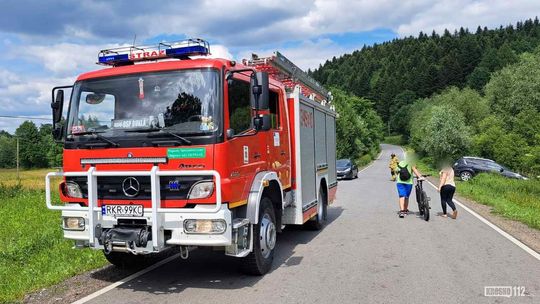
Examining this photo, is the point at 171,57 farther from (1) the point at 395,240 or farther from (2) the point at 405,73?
(2) the point at 405,73

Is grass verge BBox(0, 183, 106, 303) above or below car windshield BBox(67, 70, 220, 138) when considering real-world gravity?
below

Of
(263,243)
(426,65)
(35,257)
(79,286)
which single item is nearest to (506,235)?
(263,243)

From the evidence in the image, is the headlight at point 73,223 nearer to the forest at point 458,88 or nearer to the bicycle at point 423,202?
the bicycle at point 423,202

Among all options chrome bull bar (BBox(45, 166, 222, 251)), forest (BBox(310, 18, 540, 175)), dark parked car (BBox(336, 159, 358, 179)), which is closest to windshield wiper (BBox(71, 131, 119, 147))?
chrome bull bar (BBox(45, 166, 222, 251))

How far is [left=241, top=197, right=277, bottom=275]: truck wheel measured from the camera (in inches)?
243

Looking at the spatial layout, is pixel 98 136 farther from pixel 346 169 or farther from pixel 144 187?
pixel 346 169

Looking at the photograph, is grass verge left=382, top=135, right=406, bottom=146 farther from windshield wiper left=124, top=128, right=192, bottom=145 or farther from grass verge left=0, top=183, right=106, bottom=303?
windshield wiper left=124, top=128, right=192, bottom=145

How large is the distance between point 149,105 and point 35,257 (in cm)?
386

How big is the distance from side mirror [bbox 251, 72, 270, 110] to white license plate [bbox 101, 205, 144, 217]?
5.96 ft

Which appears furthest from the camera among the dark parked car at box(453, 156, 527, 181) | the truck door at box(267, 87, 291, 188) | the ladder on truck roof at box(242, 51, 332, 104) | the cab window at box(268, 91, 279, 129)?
the dark parked car at box(453, 156, 527, 181)

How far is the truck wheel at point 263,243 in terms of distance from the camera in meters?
6.16

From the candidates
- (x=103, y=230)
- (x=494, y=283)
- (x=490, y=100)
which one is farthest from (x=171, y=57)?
(x=490, y=100)

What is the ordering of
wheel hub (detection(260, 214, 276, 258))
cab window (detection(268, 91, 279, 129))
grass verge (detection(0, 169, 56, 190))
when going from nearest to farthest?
wheel hub (detection(260, 214, 276, 258)), cab window (detection(268, 91, 279, 129)), grass verge (detection(0, 169, 56, 190))

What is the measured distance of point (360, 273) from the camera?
21.0 ft
